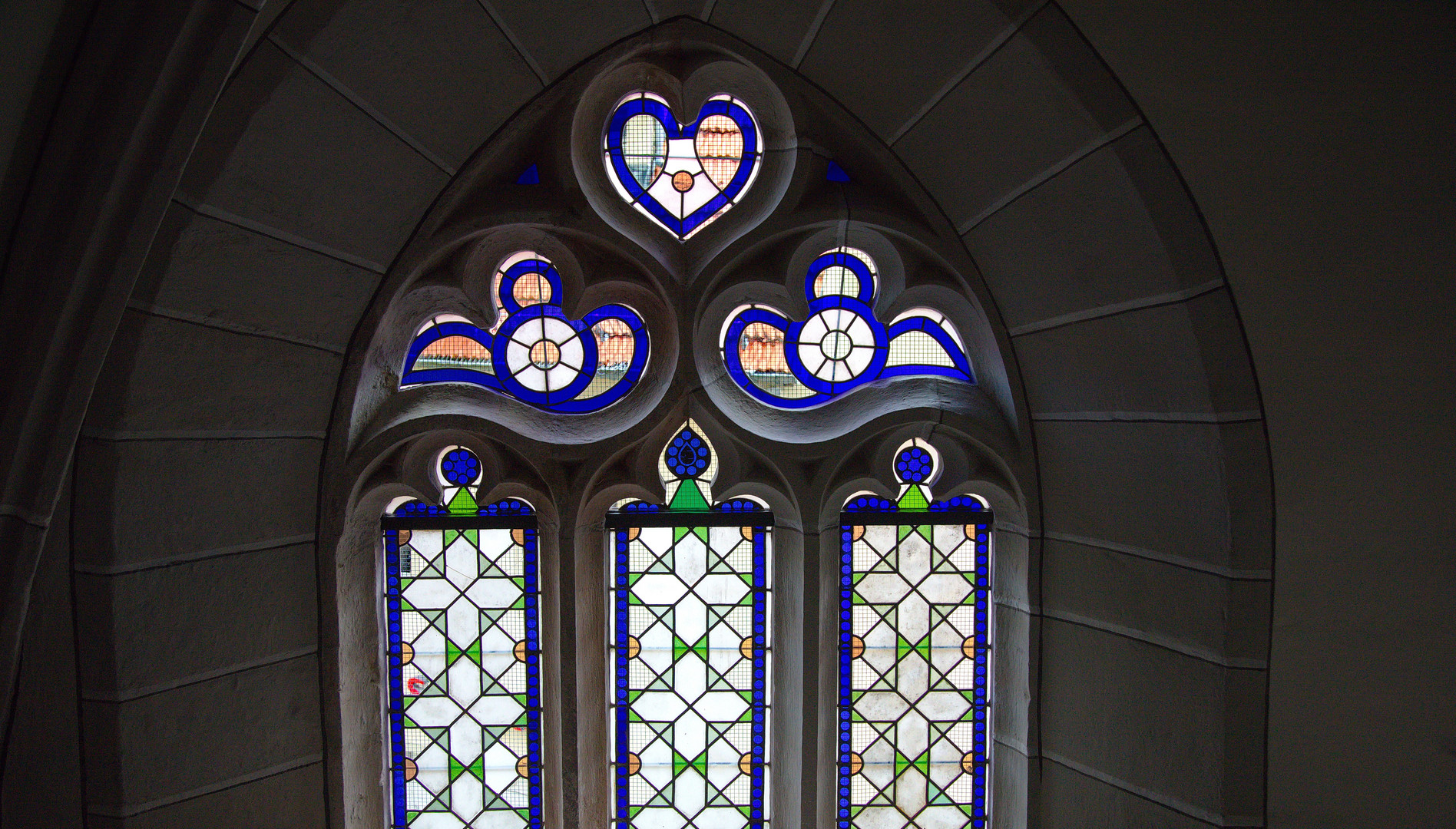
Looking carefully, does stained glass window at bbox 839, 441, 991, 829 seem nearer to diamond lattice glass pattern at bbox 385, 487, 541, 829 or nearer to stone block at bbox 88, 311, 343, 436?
diamond lattice glass pattern at bbox 385, 487, 541, 829

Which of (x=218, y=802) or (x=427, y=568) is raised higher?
(x=427, y=568)

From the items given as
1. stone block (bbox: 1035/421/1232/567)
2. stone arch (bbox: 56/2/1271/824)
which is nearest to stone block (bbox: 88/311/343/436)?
stone arch (bbox: 56/2/1271/824)

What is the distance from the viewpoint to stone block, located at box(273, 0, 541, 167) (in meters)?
1.71

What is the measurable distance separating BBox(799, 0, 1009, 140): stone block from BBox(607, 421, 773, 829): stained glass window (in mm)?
1044

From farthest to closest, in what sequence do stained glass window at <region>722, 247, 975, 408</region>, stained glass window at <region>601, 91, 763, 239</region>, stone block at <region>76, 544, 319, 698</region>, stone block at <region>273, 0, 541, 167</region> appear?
stained glass window at <region>722, 247, 975, 408</region>
stained glass window at <region>601, 91, 763, 239</region>
stone block at <region>76, 544, 319, 698</region>
stone block at <region>273, 0, 541, 167</region>

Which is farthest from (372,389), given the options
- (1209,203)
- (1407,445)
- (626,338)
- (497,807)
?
(1407,445)

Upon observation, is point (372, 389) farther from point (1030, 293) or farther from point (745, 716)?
point (1030, 293)

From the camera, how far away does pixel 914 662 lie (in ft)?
7.96

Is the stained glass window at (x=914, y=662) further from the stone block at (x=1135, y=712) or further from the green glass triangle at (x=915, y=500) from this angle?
the stone block at (x=1135, y=712)

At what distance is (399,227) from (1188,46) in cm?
165

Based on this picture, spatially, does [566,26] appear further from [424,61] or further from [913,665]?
[913,665]

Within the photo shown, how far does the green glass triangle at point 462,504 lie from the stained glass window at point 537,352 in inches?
11.3

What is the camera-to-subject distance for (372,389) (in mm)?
2213

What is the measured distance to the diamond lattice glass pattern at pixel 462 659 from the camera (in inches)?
94.0
